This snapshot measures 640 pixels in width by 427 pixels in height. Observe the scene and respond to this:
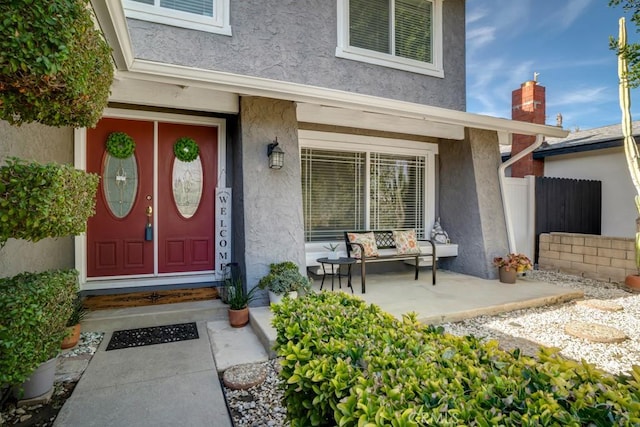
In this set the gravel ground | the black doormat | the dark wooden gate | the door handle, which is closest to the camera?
the gravel ground

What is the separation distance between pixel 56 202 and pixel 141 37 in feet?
13.0

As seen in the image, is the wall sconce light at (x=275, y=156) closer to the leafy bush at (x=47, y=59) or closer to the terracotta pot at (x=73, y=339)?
the leafy bush at (x=47, y=59)

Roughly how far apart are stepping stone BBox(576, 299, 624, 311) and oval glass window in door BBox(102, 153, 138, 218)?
6990 mm

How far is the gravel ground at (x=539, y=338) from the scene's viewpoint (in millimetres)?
2592

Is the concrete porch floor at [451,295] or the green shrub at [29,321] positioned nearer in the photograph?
the green shrub at [29,321]

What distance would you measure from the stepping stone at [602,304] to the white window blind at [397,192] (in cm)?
288

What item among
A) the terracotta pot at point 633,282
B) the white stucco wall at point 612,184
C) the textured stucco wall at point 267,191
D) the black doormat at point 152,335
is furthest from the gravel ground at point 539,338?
the white stucco wall at point 612,184

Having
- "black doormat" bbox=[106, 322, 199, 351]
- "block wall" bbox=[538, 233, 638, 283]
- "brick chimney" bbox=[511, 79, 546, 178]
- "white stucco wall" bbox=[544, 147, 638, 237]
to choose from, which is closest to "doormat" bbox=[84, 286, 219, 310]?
"black doormat" bbox=[106, 322, 199, 351]

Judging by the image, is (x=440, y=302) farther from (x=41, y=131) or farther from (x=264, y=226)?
(x=41, y=131)

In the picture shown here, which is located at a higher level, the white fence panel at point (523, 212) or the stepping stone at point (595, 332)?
the white fence panel at point (523, 212)

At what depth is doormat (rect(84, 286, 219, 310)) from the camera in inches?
172

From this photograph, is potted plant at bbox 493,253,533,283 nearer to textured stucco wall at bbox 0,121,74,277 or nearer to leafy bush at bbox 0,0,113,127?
leafy bush at bbox 0,0,113,127

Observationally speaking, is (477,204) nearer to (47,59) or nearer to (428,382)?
(428,382)

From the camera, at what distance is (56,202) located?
1.81 m
